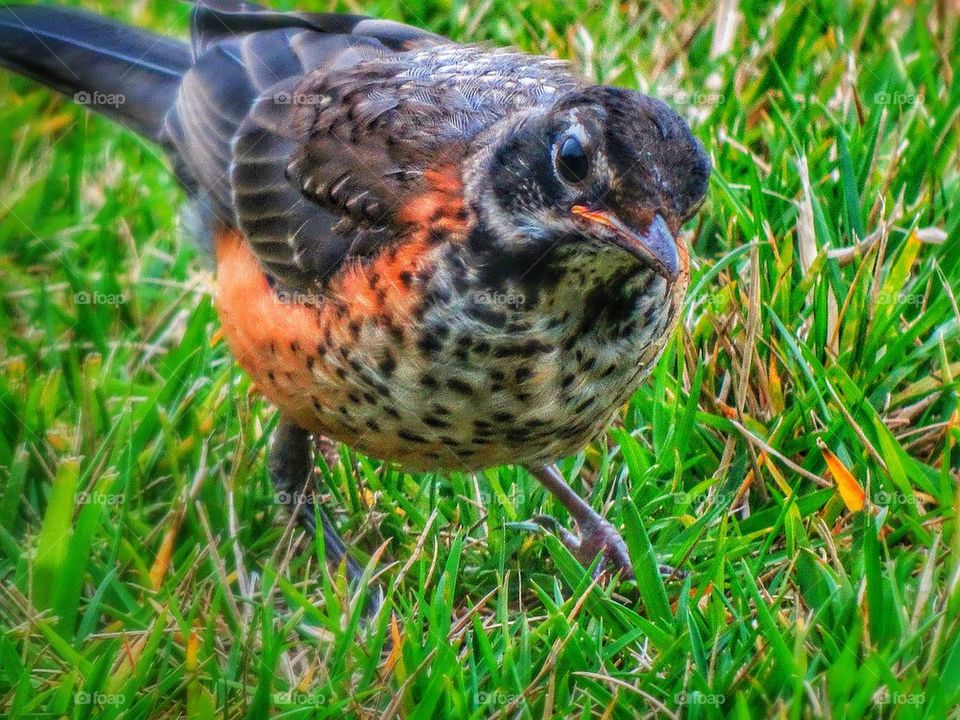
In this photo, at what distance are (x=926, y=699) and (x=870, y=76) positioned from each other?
11.9ft

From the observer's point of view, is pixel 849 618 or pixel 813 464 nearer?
pixel 849 618

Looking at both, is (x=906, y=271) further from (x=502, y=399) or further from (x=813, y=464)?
(x=502, y=399)

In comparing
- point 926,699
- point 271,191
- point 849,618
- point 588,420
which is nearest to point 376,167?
point 271,191

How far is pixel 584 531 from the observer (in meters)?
4.59

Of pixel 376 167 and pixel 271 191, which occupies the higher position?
pixel 376 167

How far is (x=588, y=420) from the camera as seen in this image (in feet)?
13.1

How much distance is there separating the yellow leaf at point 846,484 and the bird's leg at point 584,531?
0.73 m

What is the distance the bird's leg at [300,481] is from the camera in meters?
4.52
